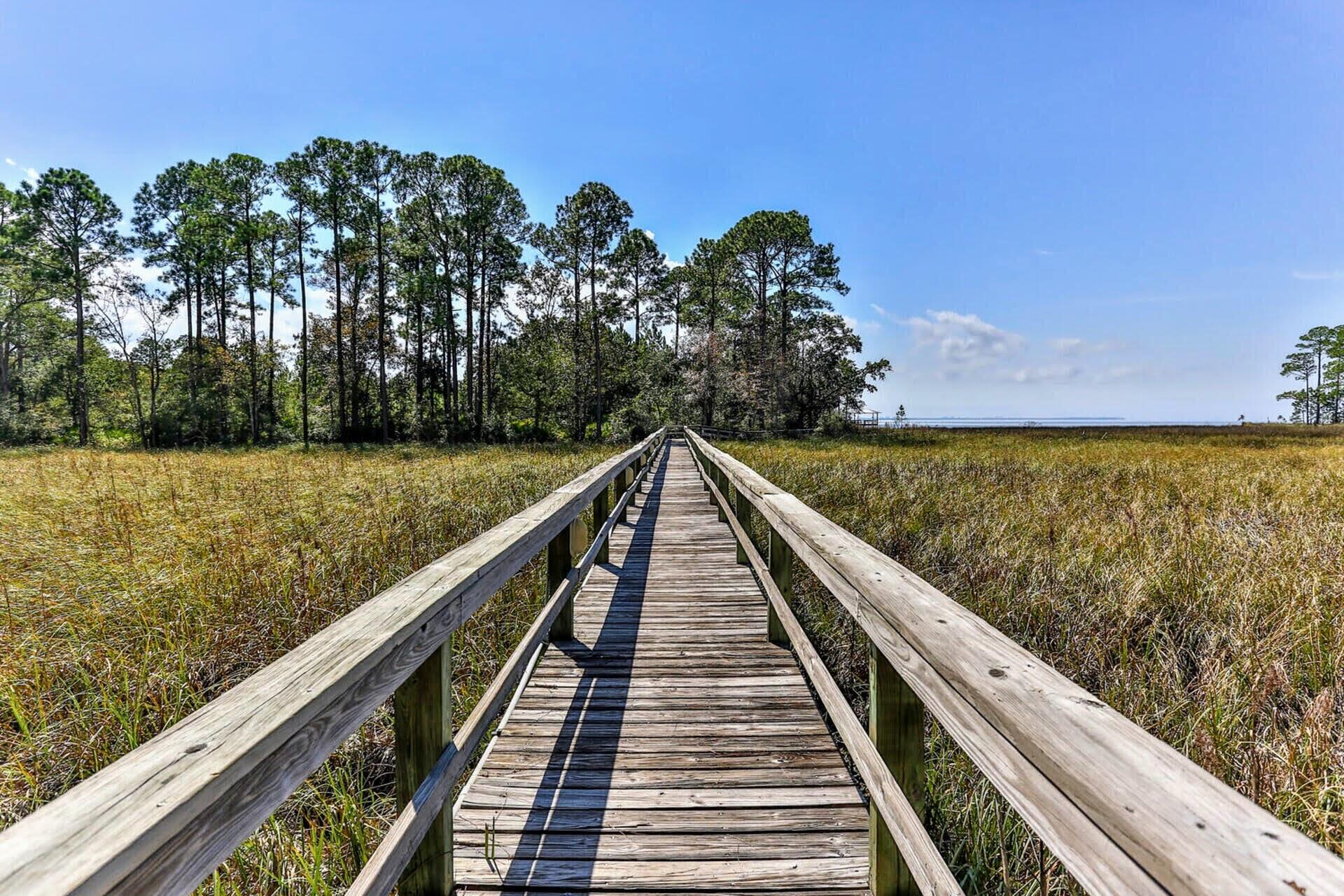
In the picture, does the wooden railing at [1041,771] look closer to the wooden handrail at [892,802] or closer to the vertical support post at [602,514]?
the wooden handrail at [892,802]

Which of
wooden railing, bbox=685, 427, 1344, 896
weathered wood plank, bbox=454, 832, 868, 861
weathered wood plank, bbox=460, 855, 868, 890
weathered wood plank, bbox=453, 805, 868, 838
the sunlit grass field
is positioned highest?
wooden railing, bbox=685, 427, 1344, 896

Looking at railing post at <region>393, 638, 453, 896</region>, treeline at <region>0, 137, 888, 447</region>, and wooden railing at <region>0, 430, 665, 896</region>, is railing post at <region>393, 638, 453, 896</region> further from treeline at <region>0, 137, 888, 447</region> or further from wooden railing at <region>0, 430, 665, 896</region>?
treeline at <region>0, 137, 888, 447</region>

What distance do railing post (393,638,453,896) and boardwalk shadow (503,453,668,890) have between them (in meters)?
0.32

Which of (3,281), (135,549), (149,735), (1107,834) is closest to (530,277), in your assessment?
(3,281)

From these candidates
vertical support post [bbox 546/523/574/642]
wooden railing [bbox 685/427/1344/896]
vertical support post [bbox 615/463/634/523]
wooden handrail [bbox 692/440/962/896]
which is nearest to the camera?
wooden railing [bbox 685/427/1344/896]

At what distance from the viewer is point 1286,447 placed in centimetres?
1919

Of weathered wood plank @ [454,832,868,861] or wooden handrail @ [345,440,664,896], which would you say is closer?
wooden handrail @ [345,440,664,896]

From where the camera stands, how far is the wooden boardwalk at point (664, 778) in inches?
72.7

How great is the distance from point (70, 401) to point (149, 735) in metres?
43.9

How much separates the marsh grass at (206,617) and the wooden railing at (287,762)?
678mm

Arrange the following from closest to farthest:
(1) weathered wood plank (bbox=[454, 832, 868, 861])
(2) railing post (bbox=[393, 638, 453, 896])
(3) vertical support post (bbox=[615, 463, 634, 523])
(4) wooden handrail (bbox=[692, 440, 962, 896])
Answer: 1. (4) wooden handrail (bbox=[692, 440, 962, 896])
2. (2) railing post (bbox=[393, 638, 453, 896])
3. (1) weathered wood plank (bbox=[454, 832, 868, 861])
4. (3) vertical support post (bbox=[615, 463, 634, 523])

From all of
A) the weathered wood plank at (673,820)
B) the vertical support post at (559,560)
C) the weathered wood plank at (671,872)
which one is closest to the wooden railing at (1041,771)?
the weathered wood plank at (671,872)

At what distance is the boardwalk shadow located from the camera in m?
1.88

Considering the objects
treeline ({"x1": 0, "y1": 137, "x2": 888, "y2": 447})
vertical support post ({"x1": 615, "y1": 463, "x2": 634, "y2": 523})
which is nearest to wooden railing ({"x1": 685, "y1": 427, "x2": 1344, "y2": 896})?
vertical support post ({"x1": 615, "y1": 463, "x2": 634, "y2": 523})
